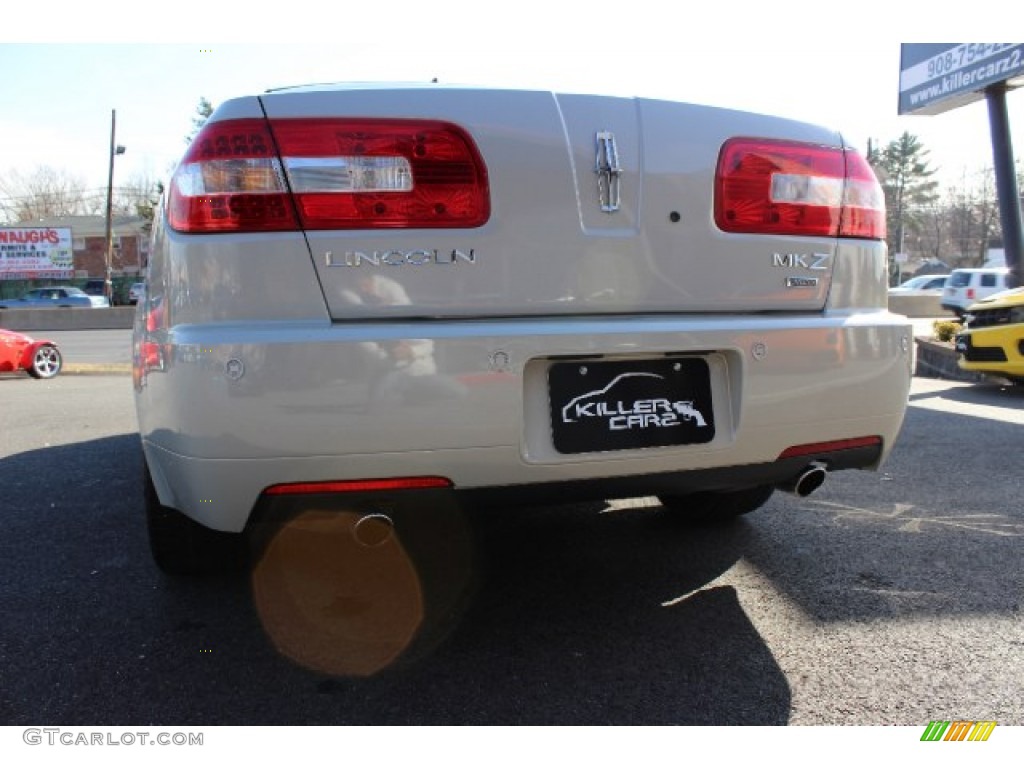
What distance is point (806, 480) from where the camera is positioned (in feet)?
7.20

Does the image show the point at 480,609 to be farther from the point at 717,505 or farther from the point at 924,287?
the point at 924,287

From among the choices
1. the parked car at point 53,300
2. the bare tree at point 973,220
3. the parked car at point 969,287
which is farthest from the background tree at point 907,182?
the parked car at point 53,300

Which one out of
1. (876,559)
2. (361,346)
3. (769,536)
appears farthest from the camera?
(769,536)

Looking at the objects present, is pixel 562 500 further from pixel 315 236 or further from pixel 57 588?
pixel 57 588

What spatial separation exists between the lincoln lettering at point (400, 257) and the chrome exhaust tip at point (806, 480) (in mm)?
1120

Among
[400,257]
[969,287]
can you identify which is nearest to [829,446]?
[400,257]

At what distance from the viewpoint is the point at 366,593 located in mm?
2588

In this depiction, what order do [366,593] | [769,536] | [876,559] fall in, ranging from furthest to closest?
1. [769,536]
2. [876,559]
3. [366,593]

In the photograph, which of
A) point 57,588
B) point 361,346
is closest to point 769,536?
point 361,346

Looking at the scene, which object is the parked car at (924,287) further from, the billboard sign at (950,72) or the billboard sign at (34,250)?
the billboard sign at (34,250)

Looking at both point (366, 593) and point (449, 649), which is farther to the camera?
point (366, 593)

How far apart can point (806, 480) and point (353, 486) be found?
129 cm

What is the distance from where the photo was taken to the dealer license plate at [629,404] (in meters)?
1.90

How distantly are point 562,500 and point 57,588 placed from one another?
1.88 meters
